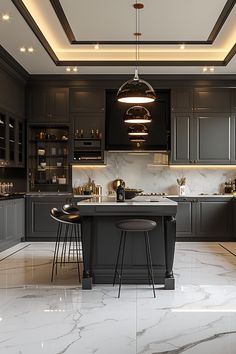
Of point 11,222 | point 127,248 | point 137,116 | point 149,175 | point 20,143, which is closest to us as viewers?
point 127,248

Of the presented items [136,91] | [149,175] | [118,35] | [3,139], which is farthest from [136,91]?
[149,175]

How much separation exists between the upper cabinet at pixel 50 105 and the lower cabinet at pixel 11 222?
1.59 meters

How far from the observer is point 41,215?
8.75 m

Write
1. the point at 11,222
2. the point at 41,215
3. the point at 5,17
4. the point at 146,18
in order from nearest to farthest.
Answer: the point at 5,17 < the point at 146,18 < the point at 11,222 < the point at 41,215

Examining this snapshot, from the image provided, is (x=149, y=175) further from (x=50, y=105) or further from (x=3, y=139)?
(x=3, y=139)

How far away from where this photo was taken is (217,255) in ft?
23.9

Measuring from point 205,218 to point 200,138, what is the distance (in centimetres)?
147

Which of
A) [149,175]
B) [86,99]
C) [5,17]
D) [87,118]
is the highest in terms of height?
[5,17]

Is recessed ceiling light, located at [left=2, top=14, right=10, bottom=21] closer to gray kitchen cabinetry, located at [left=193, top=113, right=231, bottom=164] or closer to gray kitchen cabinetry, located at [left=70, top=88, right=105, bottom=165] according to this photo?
gray kitchen cabinetry, located at [left=70, top=88, right=105, bottom=165]

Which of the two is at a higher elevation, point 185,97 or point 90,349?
point 185,97

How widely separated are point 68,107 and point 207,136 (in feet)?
8.53

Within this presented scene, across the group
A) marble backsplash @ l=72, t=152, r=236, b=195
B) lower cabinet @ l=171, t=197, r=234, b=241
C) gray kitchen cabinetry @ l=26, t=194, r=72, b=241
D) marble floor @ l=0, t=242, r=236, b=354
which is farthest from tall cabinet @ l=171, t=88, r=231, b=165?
marble floor @ l=0, t=242, r=236, b=354

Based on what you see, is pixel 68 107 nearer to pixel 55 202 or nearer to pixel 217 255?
pixel 55 202

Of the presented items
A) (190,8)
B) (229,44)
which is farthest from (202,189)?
(190,8)
